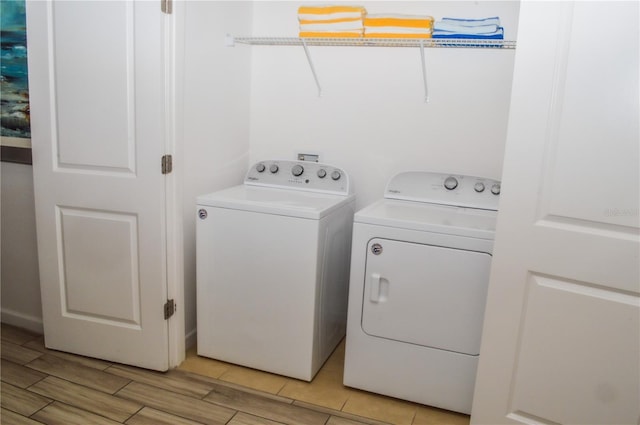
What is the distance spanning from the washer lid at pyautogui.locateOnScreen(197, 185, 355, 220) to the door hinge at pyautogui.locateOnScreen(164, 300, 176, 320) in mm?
484

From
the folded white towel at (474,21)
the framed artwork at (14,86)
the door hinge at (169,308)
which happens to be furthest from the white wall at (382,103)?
the framed artwork at (14,86)

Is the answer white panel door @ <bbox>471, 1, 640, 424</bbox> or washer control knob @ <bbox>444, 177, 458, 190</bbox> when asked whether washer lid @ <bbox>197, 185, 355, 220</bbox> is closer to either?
washer control knob @ <bbox>444, 177, 458, 190</bbox>

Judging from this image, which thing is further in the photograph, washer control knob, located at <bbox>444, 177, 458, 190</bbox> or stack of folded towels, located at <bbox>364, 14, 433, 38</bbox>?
washer control knob, located at <bbox>444, 177, 458, 190</bbox>

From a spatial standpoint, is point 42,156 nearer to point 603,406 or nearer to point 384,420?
point 384,420

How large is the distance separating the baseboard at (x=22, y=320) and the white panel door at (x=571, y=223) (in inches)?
88.9

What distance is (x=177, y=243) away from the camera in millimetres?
2225

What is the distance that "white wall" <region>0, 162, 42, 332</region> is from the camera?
2463 millimetres

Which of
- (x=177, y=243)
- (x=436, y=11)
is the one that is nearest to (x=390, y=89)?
(x=436, y=11)

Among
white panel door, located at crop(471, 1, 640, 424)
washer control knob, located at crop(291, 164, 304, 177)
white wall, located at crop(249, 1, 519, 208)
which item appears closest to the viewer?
white panel door, located at crop(471, 1, 640, 424)

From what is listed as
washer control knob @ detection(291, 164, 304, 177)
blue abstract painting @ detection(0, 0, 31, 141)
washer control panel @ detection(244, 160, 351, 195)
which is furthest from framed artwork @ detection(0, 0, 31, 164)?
washer control knob @ detection(291, 164, 304, 177)

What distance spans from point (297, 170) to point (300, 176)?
1.4 inches

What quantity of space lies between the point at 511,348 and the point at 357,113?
1422mm

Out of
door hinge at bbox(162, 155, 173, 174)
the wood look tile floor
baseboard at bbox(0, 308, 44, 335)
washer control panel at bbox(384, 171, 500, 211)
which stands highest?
door hinge at bbox(162, 155, 173, 174)

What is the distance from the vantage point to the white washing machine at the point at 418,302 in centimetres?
190
